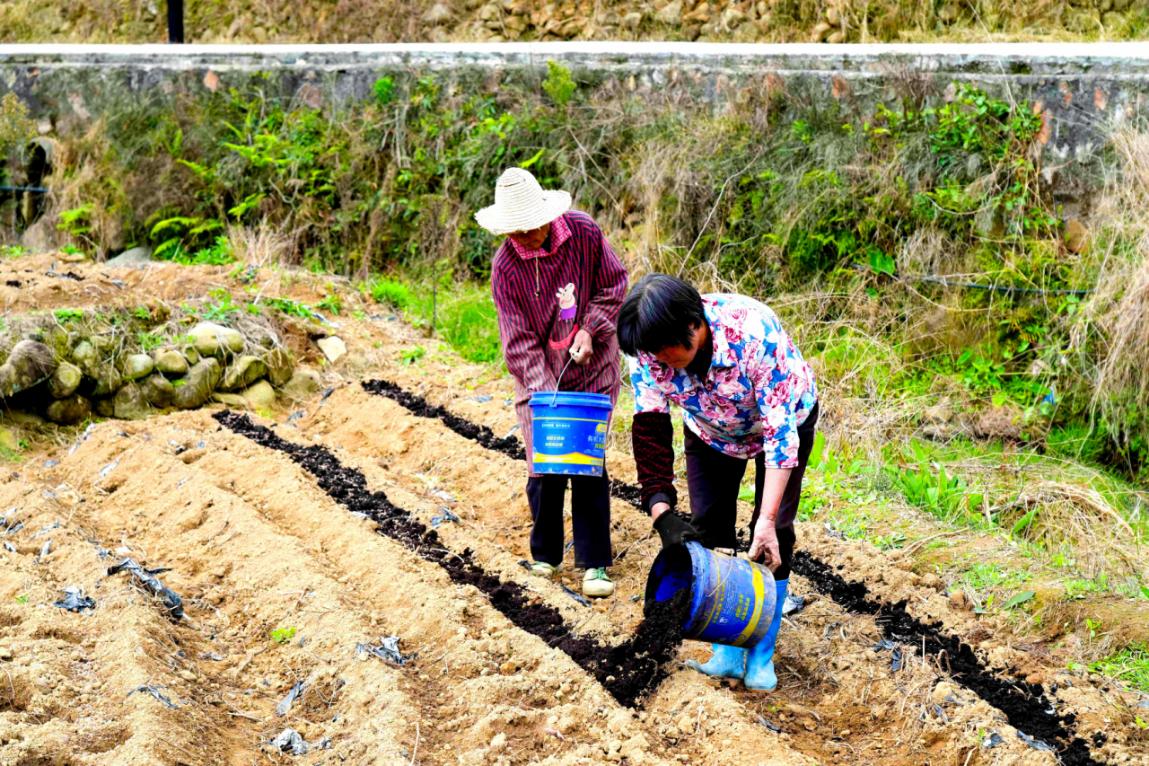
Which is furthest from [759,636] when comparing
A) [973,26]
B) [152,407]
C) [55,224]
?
[55,224]

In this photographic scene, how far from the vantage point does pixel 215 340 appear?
821 cm

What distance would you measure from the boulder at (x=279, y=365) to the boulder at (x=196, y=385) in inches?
13.4

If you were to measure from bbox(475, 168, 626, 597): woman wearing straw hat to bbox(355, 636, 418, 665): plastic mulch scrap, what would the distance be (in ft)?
3.00

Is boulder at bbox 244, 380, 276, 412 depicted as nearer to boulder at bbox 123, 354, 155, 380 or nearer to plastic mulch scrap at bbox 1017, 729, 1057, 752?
boulder at bbox 123, 354, 155, 380

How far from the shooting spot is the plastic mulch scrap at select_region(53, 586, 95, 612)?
4.77m

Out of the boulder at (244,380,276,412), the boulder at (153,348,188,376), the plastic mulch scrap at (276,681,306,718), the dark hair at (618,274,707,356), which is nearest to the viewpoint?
the dark hair at (618,274,707,356)

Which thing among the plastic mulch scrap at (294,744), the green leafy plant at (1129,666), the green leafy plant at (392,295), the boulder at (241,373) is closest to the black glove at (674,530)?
the plastic mulch scrap at (294,744)

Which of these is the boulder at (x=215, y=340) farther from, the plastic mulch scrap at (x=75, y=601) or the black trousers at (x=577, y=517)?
the black trousers at (x=577, y=517)

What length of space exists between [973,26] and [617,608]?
25.0ft

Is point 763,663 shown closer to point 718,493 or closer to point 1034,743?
point 718,493

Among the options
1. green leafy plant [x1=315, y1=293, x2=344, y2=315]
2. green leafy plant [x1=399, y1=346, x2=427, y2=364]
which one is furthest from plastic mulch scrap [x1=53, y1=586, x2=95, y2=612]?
green leafy plant [x1=315, y1=293, x2=344, y2=315]

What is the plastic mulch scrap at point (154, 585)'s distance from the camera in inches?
195

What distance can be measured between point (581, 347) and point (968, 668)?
1917 millimetres

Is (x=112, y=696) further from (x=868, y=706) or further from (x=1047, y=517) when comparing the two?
(x=1047, y=517)
